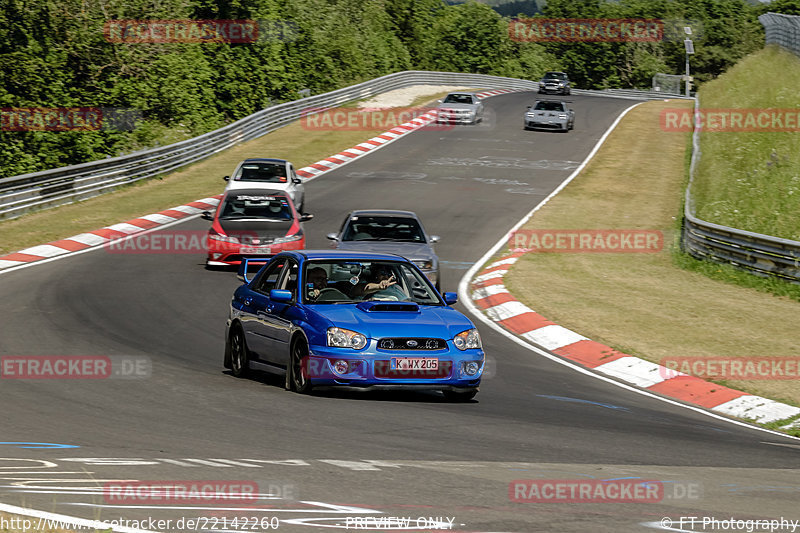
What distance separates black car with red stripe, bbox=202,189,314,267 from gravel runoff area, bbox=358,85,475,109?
A: 1345 inches

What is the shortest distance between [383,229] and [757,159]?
2061 centimetres

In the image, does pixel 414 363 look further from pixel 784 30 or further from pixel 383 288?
pixel 784 30

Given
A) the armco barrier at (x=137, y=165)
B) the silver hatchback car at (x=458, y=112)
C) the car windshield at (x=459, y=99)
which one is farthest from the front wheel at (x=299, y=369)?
the car windshield at (x=459, y=99)

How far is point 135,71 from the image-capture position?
47.7 meters

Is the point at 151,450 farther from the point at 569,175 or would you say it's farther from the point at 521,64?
the point at 521,64

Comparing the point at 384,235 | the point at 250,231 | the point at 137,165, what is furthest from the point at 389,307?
the point at 137,165

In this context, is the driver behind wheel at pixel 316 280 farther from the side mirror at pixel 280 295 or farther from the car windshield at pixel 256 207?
the car windshield at pixel 256 207

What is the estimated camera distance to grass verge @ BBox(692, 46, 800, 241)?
27.6m

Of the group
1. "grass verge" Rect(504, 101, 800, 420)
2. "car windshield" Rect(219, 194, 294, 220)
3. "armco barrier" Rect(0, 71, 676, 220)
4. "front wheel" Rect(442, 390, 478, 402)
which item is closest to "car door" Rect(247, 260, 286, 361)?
"front wheel" Rect(442, 390, 478, 402)

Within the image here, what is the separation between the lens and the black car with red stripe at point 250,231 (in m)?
20.5

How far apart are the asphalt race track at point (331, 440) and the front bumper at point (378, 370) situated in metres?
0.22

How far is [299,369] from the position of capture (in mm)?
10852

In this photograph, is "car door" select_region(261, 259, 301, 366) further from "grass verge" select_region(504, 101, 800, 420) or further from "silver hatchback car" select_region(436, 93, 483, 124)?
"silver hatchback car" select_region(436, 93, 483, 124)

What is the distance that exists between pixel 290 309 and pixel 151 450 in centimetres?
336
